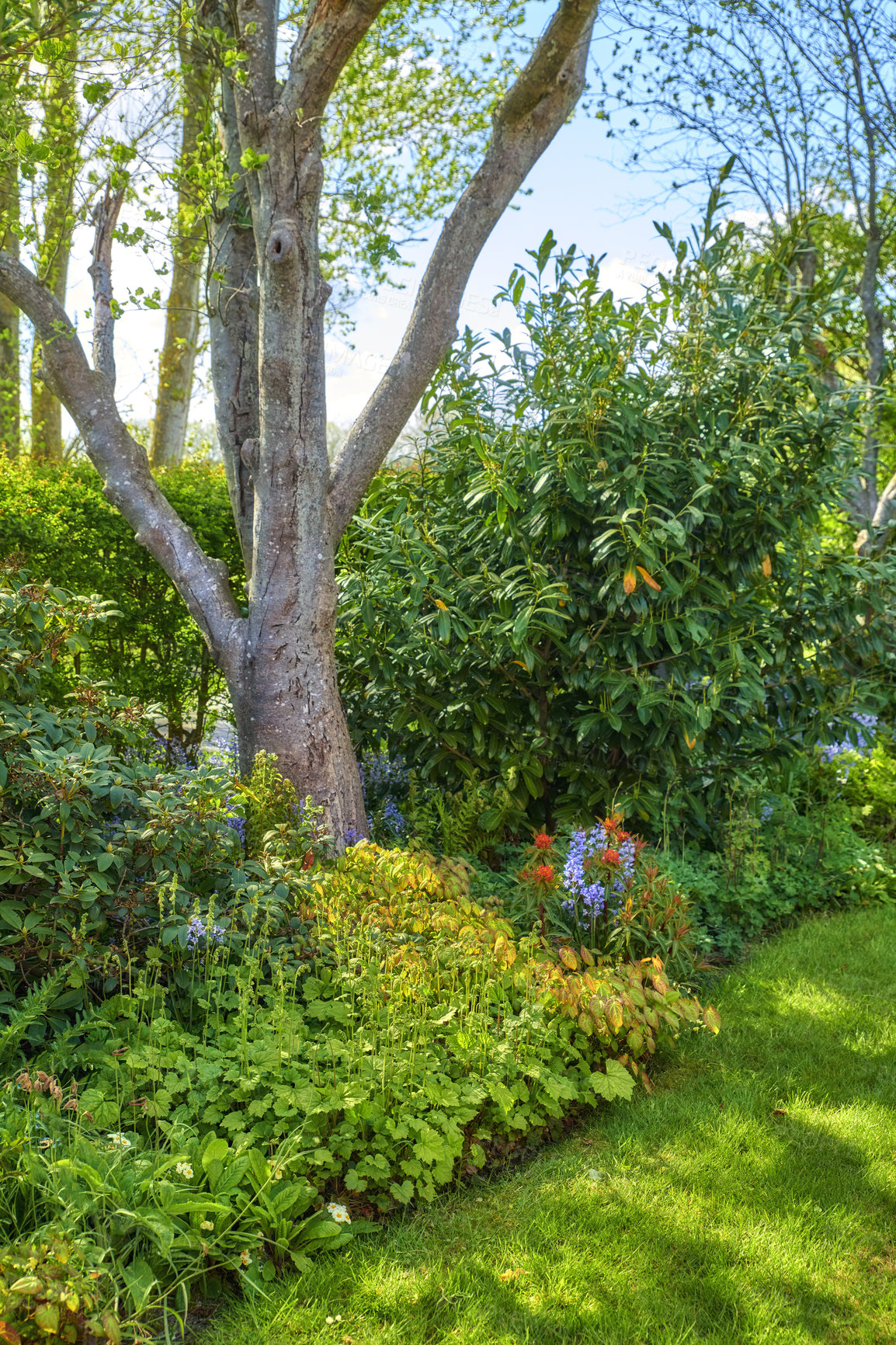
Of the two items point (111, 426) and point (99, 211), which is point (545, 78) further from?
point (111, 426)

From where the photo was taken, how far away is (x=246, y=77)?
4789mm

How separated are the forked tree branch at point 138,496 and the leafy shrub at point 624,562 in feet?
2.29

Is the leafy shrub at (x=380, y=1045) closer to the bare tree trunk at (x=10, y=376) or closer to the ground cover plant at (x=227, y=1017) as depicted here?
the ground cover plant at (x=227, y=1017)

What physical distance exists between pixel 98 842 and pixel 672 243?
3.76 metres

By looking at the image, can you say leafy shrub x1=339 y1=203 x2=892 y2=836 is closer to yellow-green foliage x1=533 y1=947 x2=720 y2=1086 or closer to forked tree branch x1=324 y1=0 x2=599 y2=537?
forked tree branch x1=324 y1=0 x2=599 y2=537

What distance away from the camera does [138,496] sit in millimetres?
4934

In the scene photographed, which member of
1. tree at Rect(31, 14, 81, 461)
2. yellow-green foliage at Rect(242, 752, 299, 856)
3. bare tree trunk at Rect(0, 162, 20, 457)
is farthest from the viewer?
bare tree trunk at Rect(0, 162, 20, 457)

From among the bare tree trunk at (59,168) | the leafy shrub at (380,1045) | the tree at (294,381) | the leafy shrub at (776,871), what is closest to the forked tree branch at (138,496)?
the tree at (294,381)

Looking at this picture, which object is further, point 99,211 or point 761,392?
point 99,211

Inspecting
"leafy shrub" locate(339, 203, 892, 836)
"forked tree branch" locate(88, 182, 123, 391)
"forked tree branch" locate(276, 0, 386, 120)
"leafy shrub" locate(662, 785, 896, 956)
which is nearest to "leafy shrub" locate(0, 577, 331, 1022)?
"leafy shrub" locate(339, 203, 892, 836)

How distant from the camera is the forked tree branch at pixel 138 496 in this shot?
15.8 ft

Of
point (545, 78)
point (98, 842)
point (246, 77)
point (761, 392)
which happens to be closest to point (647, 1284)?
point (98, 842)

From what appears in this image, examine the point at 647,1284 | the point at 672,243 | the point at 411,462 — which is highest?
the point at 672,243

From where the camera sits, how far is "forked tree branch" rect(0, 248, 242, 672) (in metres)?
4.80
